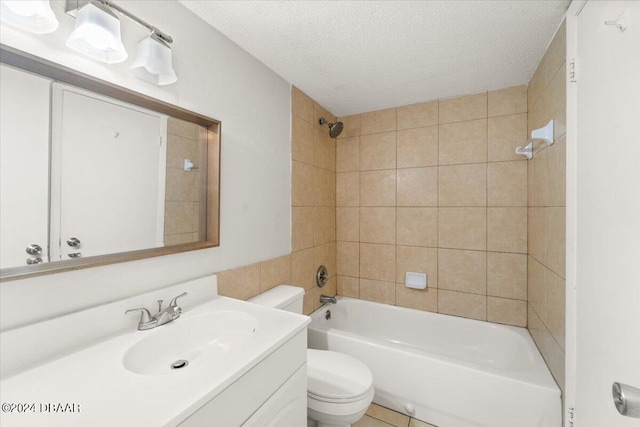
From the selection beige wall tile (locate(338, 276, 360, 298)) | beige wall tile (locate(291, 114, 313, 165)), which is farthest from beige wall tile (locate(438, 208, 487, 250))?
beige wall tile (locate(291, 114, 313, 165))

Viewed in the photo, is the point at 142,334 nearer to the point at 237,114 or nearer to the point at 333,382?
the point at 333,382

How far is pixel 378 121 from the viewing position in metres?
2.41

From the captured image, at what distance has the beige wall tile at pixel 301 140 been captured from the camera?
6.45 feet

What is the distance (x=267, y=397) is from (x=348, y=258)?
5.80ft

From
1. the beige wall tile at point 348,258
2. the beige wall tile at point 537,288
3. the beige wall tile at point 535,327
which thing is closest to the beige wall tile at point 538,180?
the beige wall tile at point 537,288

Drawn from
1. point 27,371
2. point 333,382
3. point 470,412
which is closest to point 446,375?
point 470,412

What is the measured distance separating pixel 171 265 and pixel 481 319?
2.20 metres

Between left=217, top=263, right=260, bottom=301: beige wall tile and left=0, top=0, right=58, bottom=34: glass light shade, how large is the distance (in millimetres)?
1081

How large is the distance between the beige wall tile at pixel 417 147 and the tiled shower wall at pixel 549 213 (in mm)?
642

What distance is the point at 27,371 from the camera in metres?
0.70

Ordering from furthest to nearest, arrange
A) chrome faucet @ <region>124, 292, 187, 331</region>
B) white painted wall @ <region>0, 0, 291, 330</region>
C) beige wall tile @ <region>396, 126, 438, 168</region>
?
1. beige wall tile @ <region>396, 126, 438, 168</region>
2. chrome faucet @ <region>124, 292, 187, 331</region>
3. white painted wall @ <region>0, 0, 291, 330</region>

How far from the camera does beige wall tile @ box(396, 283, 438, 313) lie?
7.19ft

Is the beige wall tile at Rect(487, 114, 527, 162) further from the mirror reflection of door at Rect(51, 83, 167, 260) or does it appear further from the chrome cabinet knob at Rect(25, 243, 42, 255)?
the chrome cabinet knob at Rect(25, 243, 42, 255)

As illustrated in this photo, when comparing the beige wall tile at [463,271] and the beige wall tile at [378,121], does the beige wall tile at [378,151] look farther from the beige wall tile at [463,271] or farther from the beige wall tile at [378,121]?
the beige wall tile at [463,271]
